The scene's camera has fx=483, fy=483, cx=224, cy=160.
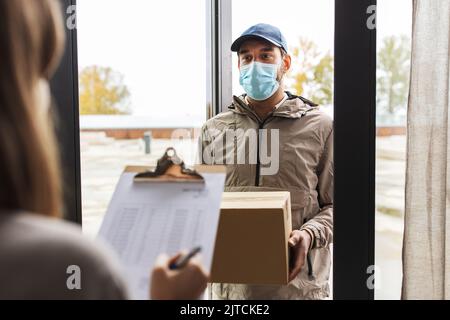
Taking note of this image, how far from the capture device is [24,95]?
0.59m

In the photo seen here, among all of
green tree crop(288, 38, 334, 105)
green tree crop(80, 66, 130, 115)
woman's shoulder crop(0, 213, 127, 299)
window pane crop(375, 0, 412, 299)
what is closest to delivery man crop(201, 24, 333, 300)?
green tree crop(288, 38, 334, 105)

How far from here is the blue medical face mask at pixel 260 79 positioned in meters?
1.85

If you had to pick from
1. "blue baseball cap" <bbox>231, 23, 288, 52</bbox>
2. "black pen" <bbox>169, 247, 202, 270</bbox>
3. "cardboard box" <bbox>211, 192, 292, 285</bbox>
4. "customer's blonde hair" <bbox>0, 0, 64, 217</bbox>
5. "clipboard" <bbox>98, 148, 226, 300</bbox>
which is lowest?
"cardboard box" <bbox>211, 192, 292, 285</bbox>

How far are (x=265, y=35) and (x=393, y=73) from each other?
2.09 ft

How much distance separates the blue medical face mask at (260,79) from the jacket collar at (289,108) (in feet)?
0.20

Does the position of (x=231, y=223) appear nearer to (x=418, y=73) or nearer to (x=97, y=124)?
(x=418, y=73)

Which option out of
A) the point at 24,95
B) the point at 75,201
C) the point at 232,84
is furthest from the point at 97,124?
the point at 24,95

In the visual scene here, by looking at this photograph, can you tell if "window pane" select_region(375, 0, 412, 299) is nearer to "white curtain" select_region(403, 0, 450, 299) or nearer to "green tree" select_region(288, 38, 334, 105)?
"white curtain" select_region(403, 0, 450, 299)

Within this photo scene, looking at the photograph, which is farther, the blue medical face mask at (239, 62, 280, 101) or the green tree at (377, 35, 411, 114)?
the blue medical face mask at (239, 62, 280, 101)

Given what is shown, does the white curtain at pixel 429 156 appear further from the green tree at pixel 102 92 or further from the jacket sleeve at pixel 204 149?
the green tree at pixel 102 92

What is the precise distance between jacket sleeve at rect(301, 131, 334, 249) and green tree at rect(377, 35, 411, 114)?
41cm

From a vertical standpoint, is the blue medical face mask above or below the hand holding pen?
above

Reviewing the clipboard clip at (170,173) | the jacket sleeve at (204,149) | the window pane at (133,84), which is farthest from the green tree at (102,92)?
the clipboard clip at (170,173)

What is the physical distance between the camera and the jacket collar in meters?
1.82
